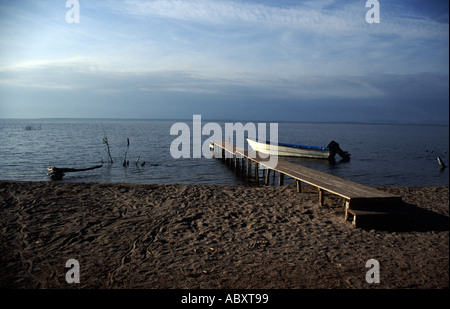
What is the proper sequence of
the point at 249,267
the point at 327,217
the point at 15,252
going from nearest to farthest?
the point at 249,267 < the point at 15,252 < the point at 327,217

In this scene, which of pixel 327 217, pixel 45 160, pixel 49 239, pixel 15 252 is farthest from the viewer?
pixel 45 160

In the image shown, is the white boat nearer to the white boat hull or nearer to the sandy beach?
the white boat hull

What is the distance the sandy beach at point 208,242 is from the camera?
17.1 ft

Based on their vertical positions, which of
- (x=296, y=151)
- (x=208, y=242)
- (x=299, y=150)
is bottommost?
(x=208, y=242)

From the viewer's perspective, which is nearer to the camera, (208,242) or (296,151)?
(208,242)

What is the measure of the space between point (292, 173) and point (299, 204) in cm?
241

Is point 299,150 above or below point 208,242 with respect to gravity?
above

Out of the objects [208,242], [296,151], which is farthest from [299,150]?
[208,242]

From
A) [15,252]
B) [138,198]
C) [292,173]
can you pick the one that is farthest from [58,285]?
[292,173]

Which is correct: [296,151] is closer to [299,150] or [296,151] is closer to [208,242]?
[299,150]

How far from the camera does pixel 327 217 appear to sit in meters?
8.70

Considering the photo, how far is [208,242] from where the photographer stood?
6.79 metres

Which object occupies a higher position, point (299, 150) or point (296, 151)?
point (299, 150)
